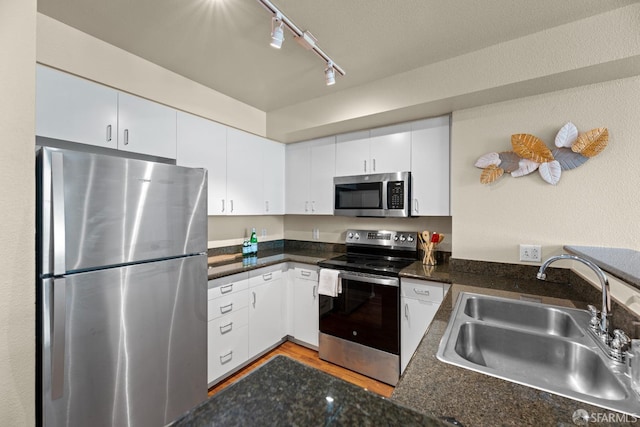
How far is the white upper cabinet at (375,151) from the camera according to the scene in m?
2.42

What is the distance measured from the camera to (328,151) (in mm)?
2857

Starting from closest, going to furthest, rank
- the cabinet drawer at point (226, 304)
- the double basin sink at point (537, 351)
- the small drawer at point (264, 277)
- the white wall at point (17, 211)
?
the double basin sink at point (537, 351) < the white wall at point (17, 211) < the cabinet drawer at point (226, 304) < the small drawer at point (264, 277)

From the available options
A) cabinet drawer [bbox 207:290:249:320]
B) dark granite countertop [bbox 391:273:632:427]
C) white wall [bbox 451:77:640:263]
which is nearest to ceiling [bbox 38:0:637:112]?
white wall [bbox 451:77:640:263]

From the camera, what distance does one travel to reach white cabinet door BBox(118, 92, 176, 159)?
1.80 meters

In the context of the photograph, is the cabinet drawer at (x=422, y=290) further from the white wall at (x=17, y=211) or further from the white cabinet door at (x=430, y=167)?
the white wall at (x=17, y=211)

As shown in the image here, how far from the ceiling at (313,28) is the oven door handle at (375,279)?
1618 millimetres

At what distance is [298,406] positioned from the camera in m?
0.45

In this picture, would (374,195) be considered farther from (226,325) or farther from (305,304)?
(226,325)

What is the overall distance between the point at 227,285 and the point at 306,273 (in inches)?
30.5

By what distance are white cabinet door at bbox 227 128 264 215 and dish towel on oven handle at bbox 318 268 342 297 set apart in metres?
1.01

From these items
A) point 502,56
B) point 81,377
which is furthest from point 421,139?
point 81,377

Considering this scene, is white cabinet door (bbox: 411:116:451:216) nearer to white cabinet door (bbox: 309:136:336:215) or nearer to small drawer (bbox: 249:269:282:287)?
white cabinet door (bbox: 309:136:336:215)

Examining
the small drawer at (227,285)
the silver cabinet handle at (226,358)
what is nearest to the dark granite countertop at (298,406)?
the small drawer at (227,285)

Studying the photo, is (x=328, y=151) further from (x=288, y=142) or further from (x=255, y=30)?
(x=255, y=30)
